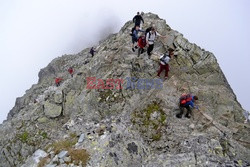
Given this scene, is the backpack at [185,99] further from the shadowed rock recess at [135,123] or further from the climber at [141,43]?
the climber at [141,43]

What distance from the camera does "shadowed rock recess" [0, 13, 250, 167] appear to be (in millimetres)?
20031

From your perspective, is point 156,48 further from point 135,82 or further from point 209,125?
point 209,125

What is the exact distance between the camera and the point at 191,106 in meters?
21.7

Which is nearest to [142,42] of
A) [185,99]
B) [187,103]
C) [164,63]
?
[164,63]

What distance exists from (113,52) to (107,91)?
7.00 meters

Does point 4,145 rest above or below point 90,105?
below

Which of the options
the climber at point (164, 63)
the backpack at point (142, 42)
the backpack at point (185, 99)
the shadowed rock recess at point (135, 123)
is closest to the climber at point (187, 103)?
the backpack at point (185, 99)

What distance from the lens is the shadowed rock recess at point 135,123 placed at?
789 inches

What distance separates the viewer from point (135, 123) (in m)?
22.8

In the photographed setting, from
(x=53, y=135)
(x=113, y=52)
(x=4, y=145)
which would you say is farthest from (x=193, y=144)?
(x=4, y=145)

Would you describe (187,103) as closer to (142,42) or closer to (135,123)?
(135,123)

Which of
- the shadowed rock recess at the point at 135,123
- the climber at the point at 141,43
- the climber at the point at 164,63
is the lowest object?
the shadowed rock recess at the point at 135,123

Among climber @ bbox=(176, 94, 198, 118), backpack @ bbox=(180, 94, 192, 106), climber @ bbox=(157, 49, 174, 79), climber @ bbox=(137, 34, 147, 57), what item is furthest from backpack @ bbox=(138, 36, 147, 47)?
backpack @ bbox=(180, 94, 192, 106)

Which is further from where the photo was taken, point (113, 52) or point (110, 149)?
point (113, 52)
